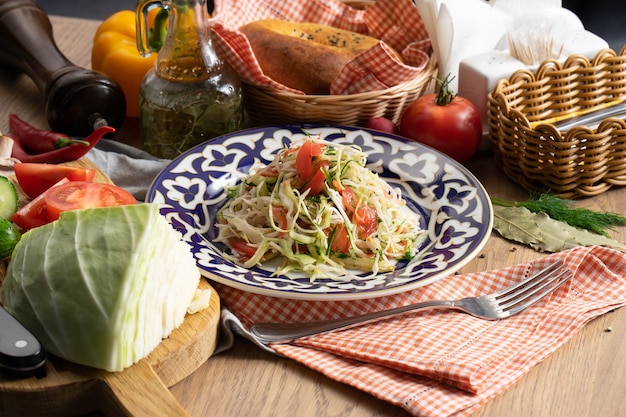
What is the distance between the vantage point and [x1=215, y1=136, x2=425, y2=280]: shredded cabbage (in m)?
2.14

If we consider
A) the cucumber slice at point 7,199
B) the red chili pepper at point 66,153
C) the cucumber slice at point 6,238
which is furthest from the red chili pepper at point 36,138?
the cucumber slice at point 6,238

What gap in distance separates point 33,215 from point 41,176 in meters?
0.23

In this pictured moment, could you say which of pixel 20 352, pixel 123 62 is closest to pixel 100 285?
pixel 20 352

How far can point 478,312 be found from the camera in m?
2.01

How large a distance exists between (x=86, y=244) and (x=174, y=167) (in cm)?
81

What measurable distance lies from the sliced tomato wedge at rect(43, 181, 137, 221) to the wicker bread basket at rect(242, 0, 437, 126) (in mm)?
750

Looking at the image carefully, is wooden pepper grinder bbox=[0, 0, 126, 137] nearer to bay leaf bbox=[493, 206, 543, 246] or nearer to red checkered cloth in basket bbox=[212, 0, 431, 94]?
red checkered cloth in basket bbox=[212, 0, 431, 94]

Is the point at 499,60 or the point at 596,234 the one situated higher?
the point at 499,60

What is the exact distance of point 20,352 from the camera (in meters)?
1.61

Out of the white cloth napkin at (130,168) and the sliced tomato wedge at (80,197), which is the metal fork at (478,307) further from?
the white cloth napkin at (130,168)

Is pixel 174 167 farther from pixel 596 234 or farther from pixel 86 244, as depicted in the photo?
pixel 596 234

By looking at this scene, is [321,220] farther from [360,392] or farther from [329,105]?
[329,105]

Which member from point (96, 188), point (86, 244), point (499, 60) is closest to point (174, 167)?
point (96, 188)

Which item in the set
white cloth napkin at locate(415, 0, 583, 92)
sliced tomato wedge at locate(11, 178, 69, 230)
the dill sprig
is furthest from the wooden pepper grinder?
the dill sprig
